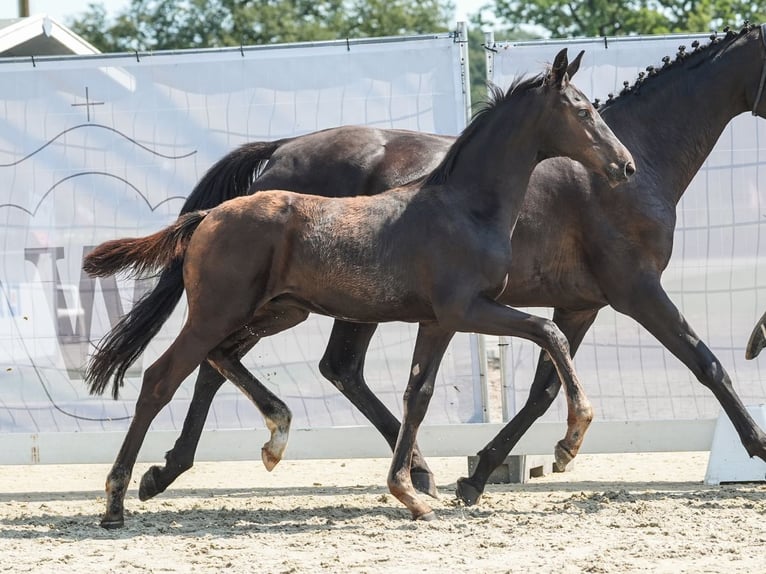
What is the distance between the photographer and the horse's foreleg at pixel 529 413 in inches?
220

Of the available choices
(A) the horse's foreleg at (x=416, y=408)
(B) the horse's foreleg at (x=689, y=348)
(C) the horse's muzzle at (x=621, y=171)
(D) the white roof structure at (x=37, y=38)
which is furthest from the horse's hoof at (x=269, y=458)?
(D) the white roof structure at (x=37, y=38)

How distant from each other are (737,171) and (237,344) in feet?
10.1

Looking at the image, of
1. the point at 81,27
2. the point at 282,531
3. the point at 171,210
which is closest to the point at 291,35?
the point at 81,27

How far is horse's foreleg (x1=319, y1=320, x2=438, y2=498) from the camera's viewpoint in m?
5.76

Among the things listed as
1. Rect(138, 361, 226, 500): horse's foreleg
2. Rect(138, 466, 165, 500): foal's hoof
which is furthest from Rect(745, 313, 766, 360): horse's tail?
Rect(138, 466, 165, 500): foal's hoof

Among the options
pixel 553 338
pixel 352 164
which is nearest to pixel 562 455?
pixel 553 338

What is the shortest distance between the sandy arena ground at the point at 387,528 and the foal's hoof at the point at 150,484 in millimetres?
87

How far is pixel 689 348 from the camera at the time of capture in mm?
5363

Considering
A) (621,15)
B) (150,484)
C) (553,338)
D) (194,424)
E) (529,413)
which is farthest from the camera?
(621,15)

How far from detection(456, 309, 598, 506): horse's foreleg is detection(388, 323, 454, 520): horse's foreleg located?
1.76ft

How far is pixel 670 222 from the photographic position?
551 centimetres

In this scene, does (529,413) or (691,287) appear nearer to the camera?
(529,413)

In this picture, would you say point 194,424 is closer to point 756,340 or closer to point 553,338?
point 553,338

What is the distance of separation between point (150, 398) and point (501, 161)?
5.93ft
